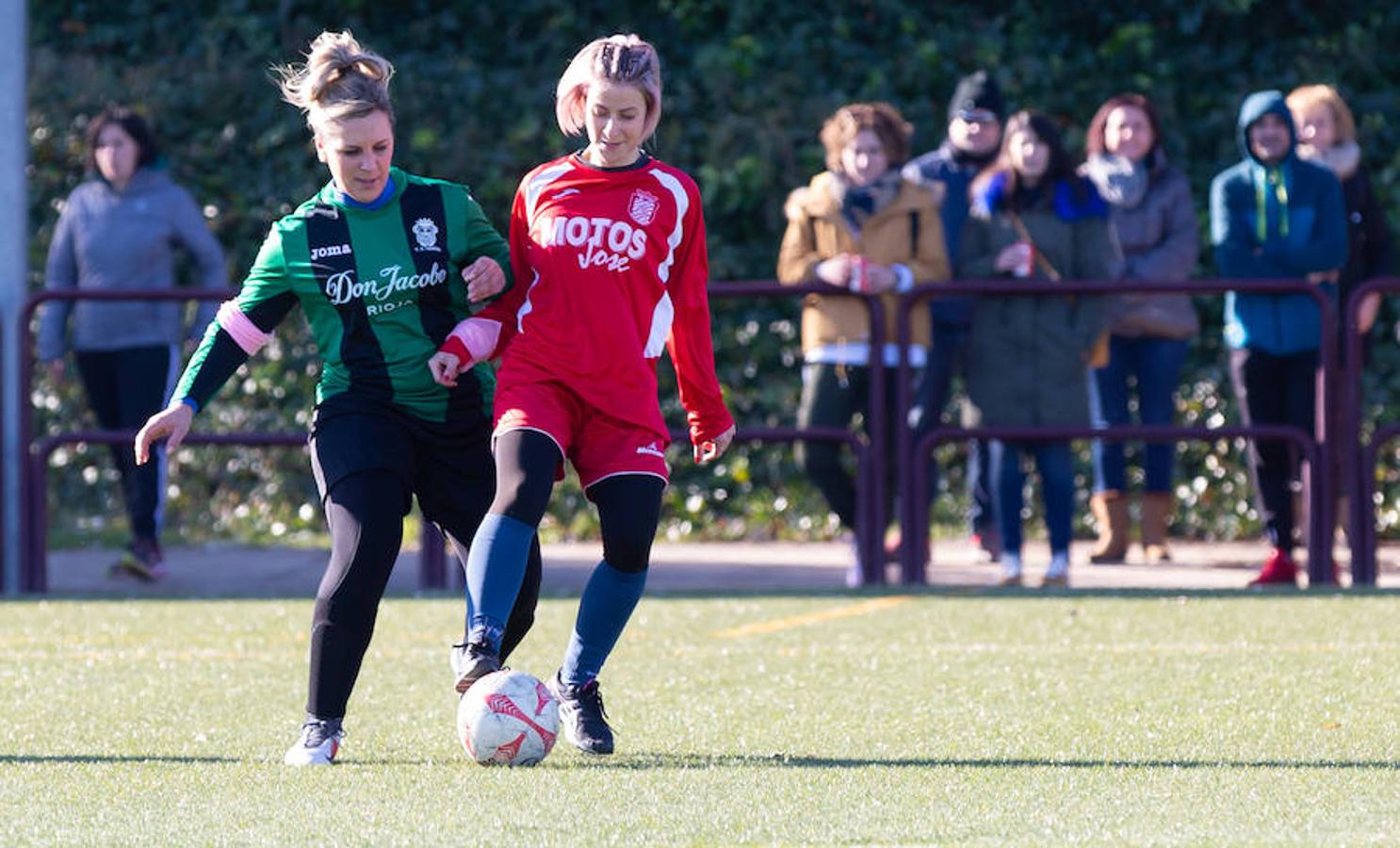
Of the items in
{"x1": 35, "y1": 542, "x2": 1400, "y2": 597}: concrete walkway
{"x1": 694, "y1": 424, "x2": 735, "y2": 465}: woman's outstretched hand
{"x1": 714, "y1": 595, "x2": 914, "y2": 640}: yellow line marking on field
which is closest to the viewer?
{"x1": 694, "y1": 424, "x2": 735, "y2": 465}: woman's outstretched hand

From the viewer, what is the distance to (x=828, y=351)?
10.2 m

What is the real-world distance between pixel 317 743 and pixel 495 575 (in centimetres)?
52

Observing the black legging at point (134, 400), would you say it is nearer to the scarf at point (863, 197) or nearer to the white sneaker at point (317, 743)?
the scarf at point (863, 197)

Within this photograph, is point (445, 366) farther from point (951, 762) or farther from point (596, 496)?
point (951, 762)

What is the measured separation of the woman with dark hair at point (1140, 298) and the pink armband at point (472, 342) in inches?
200

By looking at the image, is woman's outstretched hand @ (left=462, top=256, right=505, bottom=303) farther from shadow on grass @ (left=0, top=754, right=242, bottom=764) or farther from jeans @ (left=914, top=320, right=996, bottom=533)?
jeans @ (left=914, top=320, right=996, bottom=533)

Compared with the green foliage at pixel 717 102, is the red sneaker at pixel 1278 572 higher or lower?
lower

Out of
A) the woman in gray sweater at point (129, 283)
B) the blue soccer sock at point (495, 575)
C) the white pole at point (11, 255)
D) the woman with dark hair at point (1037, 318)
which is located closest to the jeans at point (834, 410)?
the woman with dark hair at point (1037, 318)

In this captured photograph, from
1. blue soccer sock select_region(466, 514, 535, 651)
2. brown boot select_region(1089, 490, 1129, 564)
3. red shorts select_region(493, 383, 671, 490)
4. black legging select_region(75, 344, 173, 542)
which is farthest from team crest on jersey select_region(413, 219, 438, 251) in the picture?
brown boot select_region(1089, 490, 1129, 564)

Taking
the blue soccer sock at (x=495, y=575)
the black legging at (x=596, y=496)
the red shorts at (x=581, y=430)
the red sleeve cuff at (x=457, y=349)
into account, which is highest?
the red sleeve cuff at (x=457, y=349)

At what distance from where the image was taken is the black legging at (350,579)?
18.3 feet

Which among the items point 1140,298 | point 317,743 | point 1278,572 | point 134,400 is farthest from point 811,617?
point 317,743

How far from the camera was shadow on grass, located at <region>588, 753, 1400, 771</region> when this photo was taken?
213 inches

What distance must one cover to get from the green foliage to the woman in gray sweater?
94.4 inches
